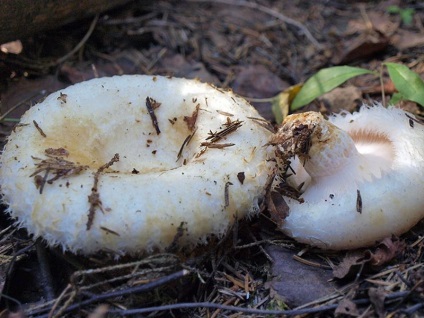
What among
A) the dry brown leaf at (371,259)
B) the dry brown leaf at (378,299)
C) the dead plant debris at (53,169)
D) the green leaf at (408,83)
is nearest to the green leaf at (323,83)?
the green leaf at (408,83)

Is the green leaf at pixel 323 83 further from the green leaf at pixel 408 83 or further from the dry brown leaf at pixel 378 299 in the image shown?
the dry brown leaf at pixel 378 299

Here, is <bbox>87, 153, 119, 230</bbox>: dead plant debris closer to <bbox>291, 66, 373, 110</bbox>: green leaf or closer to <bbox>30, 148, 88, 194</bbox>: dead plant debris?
<bbox>30, 148, 88, 194</bbox>: dead plant debris

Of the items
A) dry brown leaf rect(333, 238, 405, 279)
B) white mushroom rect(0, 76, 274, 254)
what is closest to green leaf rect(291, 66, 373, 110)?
white mushroom rect(0, 76, 274, 254)

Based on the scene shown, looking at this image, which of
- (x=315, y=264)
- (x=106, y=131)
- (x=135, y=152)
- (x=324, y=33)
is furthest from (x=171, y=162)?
(x=324, y=33)

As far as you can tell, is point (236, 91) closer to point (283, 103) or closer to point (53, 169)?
point (283, 103)

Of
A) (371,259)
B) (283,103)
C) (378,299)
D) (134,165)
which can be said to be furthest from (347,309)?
(283,103)

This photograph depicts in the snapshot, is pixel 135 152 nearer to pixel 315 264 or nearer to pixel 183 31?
pixel 315 264
